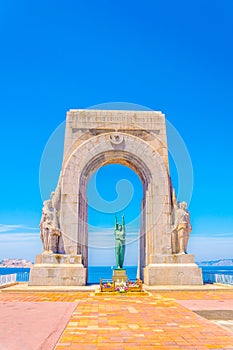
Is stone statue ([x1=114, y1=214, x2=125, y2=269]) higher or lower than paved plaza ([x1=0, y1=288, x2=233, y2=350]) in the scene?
higher

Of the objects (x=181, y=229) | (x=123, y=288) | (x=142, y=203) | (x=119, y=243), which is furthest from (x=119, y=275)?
(x=142, y=203)

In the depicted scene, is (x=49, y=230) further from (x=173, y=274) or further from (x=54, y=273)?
(x=173, y=274)

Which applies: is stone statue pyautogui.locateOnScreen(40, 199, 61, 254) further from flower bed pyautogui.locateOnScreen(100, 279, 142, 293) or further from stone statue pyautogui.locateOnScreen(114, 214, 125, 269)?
flower bed pyautogui.locateOnScreen(100, 279, 142, 293)

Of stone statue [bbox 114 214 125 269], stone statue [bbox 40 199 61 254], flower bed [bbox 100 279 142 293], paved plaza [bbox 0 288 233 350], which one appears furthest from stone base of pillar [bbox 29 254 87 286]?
paved plaza [bbox 0 288 233 350]

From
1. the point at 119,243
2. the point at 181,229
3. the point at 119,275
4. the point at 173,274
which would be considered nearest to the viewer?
the point at 173,274

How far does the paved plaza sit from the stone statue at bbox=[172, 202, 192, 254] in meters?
5.85

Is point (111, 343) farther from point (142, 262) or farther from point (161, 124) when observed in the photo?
point (161, 124)

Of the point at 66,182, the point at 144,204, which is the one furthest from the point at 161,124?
the point at 66,182

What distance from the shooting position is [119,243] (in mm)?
19078

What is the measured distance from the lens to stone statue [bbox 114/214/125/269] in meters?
19.0

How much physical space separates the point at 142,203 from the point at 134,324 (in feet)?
44.4

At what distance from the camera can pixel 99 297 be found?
1252cm

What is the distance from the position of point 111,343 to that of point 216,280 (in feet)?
50.4

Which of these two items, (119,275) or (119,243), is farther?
(119,243)
